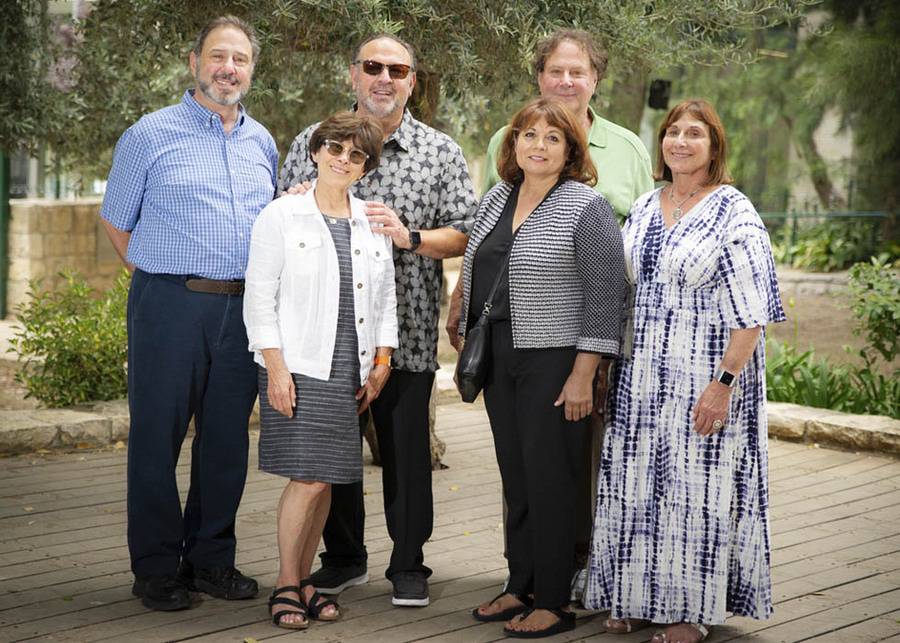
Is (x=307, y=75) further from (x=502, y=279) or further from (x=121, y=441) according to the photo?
(x=502, y=279)

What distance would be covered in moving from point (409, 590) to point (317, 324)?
108cm

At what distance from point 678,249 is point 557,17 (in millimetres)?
2453

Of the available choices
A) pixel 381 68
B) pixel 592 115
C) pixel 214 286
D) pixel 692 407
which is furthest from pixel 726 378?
pixel 214 286

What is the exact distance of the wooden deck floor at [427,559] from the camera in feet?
14.2

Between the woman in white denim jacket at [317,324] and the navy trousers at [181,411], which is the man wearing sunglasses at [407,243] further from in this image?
the navy trousers at [181,411]

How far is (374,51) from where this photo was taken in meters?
4.39

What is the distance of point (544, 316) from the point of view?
413 centimetres

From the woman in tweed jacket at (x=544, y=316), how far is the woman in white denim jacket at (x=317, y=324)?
376mm

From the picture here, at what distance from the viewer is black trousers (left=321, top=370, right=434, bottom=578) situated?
453cm

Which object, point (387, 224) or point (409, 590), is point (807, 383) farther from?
point (387, 224)

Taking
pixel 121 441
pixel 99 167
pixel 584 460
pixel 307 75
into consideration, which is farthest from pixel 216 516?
pixel 99 167

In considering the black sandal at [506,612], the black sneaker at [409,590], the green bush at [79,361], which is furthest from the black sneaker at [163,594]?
the green bush at [79,361]

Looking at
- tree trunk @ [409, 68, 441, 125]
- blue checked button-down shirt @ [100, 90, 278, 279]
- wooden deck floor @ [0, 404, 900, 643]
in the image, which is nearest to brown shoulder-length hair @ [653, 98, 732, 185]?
blue checked button-down shirt @ [100, 90, 278, 279]

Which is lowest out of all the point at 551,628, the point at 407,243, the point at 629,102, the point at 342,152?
the point at 551,628
